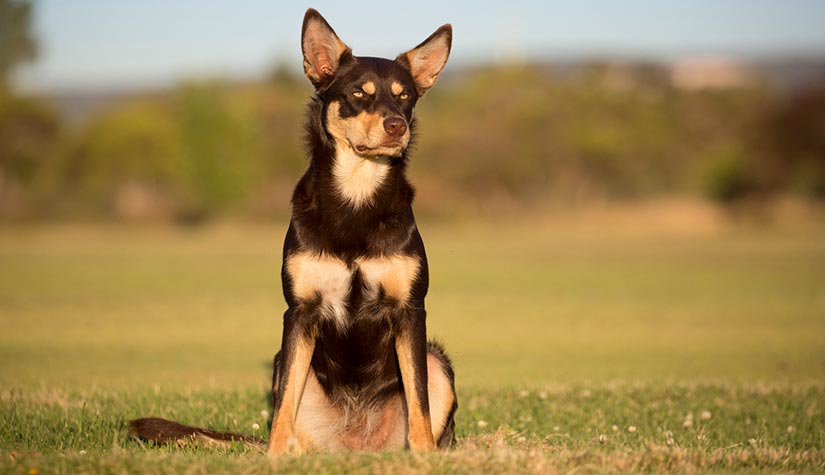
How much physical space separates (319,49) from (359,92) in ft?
1.49

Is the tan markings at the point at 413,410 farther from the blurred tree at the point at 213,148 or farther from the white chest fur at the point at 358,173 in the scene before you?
the blurred tree at the point at 213,148

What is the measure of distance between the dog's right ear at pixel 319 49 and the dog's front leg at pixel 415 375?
173cm

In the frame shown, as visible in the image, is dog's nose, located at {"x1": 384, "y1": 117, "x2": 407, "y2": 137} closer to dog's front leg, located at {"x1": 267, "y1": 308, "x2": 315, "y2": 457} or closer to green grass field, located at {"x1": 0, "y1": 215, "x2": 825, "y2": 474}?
dog's front leg, located at {"x1": 267, "y1": 308, "x2": 315, "y2": 457}

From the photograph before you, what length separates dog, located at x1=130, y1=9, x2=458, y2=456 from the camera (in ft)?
20.1

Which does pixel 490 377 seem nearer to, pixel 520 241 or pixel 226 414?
pixel 226 414

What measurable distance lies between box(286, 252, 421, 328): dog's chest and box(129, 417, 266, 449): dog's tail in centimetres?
122

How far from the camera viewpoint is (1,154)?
75.1 meters

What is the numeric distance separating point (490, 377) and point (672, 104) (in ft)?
332

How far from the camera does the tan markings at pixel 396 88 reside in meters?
6.50

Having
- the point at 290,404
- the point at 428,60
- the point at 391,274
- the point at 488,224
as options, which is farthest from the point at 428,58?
the point at 488,224

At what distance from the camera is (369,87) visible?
21.1 feet

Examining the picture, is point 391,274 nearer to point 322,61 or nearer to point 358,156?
point 358,156

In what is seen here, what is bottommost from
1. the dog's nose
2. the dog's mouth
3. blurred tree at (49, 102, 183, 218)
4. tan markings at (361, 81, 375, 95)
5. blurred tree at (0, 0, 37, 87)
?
blurred tree at (49, 102, 183, 218)

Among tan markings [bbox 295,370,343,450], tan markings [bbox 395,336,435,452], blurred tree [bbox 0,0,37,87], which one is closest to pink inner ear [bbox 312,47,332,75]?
tan markings [bbox 395,336,435,452]
